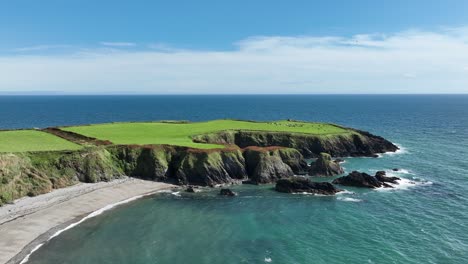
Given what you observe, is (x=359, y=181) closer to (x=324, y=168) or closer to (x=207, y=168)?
(x=324, y=168)

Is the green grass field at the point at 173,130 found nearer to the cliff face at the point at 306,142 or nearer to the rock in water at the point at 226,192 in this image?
the cliff face at the point at 306,142

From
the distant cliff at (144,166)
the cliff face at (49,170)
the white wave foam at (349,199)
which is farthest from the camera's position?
the white wave foam at (349,199)

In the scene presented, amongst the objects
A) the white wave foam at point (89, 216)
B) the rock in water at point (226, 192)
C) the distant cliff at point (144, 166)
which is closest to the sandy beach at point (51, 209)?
the white wave foam at point (89, 216)

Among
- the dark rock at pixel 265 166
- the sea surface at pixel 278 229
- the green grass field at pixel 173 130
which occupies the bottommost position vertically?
the sea surface at pixel 278 229

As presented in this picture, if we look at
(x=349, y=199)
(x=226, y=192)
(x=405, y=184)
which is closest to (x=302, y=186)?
(x=349, y=199)

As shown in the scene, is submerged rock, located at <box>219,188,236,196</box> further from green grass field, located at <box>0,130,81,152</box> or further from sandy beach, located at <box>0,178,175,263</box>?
green grass field, located at <box>0,130,81,152</box>

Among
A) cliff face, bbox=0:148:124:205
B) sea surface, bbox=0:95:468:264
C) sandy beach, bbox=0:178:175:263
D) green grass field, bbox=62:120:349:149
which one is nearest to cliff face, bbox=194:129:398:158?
green grass field, bbox=62:120:349:149

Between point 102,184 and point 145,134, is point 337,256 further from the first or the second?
point 145,134

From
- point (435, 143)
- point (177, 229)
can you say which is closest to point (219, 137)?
point (177, 229)
